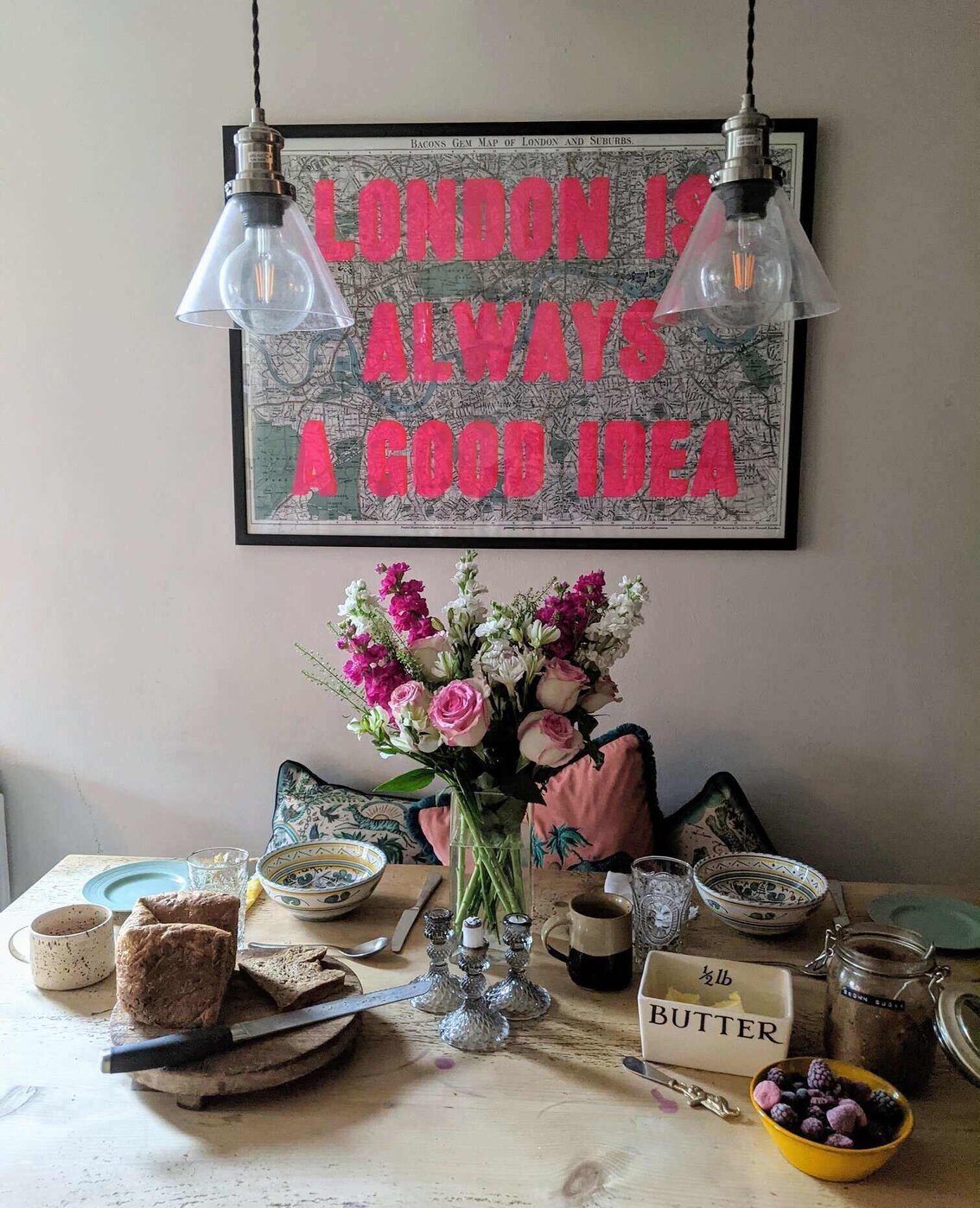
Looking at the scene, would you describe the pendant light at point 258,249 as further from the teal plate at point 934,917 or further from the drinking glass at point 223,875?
the teal plate at point 934,917

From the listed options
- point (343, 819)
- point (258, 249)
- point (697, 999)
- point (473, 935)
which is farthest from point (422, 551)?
point (697, 999)

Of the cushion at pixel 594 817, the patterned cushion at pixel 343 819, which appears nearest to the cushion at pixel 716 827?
the cushion at pixel 594 817

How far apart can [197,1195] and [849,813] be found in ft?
5.45

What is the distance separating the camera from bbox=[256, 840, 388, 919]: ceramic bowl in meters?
1.51

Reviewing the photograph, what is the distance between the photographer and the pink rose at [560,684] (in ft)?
4.17

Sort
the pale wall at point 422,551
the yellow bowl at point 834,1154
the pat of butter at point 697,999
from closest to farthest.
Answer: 1. the yellow bowl at point 834,1154
2. the pat of butter at point 697,999
3. the pale wall at point 422,551

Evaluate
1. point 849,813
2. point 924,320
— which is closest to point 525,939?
point 849,813

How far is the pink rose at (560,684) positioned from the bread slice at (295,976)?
18.2 inches

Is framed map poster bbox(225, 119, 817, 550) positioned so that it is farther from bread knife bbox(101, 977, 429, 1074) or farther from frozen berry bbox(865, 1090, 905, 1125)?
frozen berry bbox(865, 1090, 905, 1125)

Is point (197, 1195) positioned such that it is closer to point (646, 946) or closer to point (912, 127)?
point (646, 946)

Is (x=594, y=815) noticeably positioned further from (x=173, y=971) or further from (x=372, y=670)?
(x=173, y=971)

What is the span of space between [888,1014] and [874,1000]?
20 mm

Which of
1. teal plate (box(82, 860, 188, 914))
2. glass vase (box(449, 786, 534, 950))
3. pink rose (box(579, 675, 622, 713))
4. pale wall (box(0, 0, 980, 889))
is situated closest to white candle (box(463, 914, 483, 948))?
glass vase (box(449, 786, 534, 950))

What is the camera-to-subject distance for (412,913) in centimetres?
155
